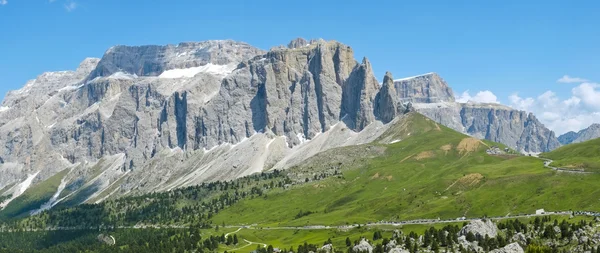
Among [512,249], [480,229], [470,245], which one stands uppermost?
[480,229]

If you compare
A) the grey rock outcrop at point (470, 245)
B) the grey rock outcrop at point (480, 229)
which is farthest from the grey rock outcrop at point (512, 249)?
the grey rock outcrop at point (480, 229)

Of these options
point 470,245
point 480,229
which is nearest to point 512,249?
point 470,245

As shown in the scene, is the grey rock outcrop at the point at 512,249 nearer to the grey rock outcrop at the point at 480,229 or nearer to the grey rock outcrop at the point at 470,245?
the grey rock outcrop at the point at 470,245

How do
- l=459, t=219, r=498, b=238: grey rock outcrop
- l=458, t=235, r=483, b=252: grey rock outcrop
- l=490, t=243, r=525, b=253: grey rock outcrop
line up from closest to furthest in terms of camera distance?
l=490, t=243, r=525, b=253: grey rock outcrop → l=458, t=235, r=483, b=252: grey rock outcrop → l=459, t=219, r=498, b=238: grey rock outcrop

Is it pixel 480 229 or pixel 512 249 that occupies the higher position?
pixel 480 229

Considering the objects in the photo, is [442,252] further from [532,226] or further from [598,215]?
[598,215]

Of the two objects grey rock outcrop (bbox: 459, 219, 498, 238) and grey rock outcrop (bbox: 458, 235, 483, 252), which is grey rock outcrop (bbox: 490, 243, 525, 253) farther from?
grey rock outcrop (bbox: 459, 219, 498, 238)

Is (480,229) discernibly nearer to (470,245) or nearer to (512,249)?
(470,245)

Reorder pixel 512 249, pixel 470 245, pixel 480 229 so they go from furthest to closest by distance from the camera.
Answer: pixel 480 229
pixel 470 245
pixel 512 249

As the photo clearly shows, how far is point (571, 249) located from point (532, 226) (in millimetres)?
29792

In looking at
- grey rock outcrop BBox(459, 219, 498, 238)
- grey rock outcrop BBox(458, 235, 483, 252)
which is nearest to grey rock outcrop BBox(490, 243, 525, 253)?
grey rock outcrop BBox(458, 235, 483, 252)

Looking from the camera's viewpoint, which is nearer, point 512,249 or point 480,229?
point 512,249

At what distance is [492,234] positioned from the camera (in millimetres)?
178000

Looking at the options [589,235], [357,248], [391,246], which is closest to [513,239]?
[589,235]
